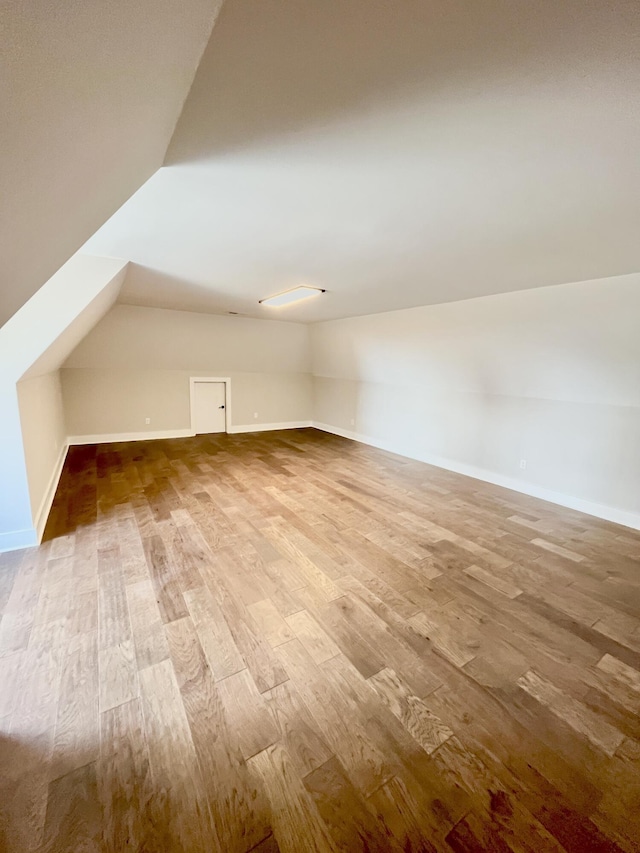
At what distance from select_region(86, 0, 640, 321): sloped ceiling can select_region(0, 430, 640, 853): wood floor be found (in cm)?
240

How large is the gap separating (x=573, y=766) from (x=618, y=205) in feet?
8.50

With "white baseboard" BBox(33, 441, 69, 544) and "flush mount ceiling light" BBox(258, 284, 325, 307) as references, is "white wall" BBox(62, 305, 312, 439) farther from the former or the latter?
"flush mount ceiling light" BBox(258, 284, 325, 307)

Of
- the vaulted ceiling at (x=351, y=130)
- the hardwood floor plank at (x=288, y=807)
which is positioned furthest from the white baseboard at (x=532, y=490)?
the hardwood floor plank at (x=288, y=807)

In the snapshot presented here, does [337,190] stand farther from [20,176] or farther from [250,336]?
[250,336]

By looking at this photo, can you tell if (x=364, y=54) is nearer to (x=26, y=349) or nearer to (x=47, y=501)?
(x=26, y=349)

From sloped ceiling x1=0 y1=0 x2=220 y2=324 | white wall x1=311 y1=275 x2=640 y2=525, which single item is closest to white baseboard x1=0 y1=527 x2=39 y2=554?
sloped ceiling x1=0 y1=0 x2=220 y2=324

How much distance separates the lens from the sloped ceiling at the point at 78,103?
0.62 m

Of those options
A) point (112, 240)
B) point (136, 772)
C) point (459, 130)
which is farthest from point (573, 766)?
point (112, 240)

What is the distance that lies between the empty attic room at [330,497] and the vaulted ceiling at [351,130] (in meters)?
0.01

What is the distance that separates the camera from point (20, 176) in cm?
92

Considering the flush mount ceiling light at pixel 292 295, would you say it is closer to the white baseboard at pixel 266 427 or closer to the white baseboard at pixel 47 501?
the white baseboard at pixel 47 501

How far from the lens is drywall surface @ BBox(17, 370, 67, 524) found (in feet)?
9.72

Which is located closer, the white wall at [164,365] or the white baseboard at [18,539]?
the white baseboard at [18,539]

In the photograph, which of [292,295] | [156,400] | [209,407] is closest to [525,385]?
[292,295]
